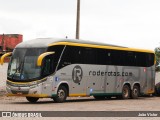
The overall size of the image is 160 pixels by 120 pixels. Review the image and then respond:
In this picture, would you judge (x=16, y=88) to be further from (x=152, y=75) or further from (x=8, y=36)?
(x=8, y=36)

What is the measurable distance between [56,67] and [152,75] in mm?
10913

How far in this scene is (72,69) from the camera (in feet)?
84.3

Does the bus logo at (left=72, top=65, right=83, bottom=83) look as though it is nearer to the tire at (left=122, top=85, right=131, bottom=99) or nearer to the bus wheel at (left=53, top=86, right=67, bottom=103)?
the bus wheel at (left=53, top=86, right=67, bottom=103)

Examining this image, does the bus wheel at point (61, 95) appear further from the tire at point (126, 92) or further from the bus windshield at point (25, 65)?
the tire at point (126, 92)

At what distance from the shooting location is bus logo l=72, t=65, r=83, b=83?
85.0 feet

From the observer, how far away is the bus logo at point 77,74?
85.0 ft

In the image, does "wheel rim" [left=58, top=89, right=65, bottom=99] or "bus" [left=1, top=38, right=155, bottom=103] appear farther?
"wheel rim" [left=58, top=89, right=65, bottom=99]

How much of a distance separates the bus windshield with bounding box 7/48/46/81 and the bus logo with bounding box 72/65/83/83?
2554 millimetres

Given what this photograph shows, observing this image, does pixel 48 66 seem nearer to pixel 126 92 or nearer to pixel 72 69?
pixel 72 69

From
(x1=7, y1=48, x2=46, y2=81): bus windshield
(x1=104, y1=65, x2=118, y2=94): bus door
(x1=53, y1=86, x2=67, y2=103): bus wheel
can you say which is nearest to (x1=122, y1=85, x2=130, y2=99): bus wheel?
(x1=104, y1=65, x2=118, y2=94): bus door

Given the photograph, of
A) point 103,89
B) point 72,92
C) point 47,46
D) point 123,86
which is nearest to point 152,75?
point 123,86

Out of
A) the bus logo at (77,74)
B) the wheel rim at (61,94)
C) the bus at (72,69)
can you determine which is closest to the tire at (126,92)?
the bus at (72,69)

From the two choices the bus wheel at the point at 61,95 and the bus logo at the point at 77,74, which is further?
the bus logo at the point at 77,74

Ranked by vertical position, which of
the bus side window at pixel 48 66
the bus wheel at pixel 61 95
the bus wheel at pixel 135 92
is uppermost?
the bus side window at pixel 48 66
